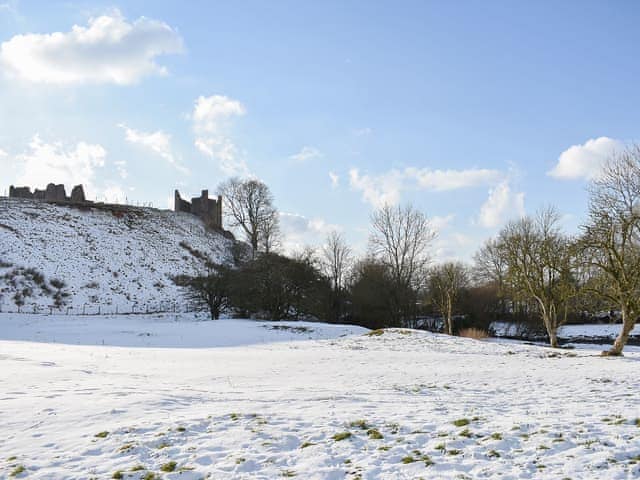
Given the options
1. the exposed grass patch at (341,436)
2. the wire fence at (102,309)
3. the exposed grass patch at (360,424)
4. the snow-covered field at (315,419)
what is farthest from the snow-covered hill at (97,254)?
the exposed grass patch at (341,436)

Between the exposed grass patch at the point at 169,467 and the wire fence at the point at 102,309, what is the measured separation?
32.4m

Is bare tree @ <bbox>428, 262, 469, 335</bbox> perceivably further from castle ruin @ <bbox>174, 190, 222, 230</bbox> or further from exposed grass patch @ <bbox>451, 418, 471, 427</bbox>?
castle ruin @ <bbox>174, 190, 222, 230</bbox>

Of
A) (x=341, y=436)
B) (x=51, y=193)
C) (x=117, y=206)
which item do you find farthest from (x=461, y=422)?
(x=51, y=193)

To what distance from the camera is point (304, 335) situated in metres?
30.3

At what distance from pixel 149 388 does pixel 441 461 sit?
23.5 feet

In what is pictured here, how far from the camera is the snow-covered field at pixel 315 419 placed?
6.13 metres

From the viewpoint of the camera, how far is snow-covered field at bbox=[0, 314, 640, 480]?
6129mm

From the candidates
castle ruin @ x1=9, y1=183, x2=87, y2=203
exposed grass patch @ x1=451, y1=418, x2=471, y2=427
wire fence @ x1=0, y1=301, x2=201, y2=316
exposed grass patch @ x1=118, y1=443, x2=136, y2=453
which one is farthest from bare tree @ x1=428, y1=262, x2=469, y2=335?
castle ruin @ x1=9, y1=183, x2=87, y2=203

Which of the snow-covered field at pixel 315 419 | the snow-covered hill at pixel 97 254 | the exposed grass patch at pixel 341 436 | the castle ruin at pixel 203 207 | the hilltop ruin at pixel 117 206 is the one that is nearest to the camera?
the snow-covered field at pixel 315 419

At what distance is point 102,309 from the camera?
38.4m

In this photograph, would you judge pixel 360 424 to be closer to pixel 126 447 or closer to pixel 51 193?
pixel 126 447

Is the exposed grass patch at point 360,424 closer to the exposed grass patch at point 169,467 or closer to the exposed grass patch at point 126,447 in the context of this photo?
the exposed grass patch at point 169,467

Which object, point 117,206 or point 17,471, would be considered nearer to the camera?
point 17,471

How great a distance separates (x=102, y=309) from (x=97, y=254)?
37.5ft
